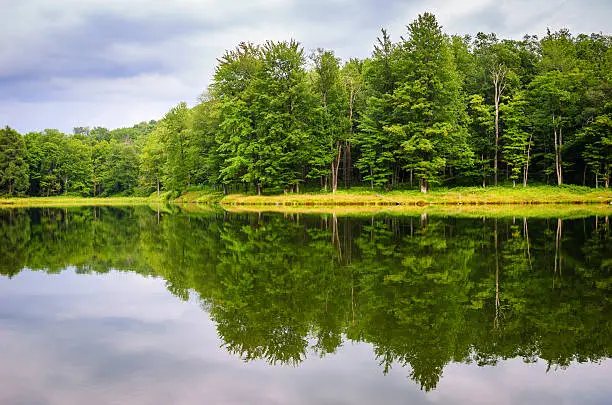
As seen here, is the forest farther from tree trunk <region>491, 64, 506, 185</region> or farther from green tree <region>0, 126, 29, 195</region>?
green tree <region>0, 126, 29, 195</region>

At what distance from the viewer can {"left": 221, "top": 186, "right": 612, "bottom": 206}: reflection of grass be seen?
45281 mm

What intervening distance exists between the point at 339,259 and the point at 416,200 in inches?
1309

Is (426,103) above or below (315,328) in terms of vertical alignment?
above

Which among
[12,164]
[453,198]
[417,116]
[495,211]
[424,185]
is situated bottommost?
[495,211]

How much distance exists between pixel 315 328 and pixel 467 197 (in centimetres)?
4227

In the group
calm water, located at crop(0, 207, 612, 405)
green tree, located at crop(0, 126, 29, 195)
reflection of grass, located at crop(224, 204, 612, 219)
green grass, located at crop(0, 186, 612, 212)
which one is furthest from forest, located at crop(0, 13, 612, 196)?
green tree, located at crop(0, 126, 29, 195)

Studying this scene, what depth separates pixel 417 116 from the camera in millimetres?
49719

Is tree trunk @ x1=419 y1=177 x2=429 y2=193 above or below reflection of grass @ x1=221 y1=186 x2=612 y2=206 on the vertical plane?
above

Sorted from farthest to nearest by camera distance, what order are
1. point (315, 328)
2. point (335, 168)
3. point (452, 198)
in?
point (335, 168)
point (452, 198)
point (315, 328)

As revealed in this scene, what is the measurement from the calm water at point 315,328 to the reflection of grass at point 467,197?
1200 inches

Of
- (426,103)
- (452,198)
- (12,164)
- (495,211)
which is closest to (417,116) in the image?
(426,103)

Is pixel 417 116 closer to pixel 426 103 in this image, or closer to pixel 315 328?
pixel 426 103

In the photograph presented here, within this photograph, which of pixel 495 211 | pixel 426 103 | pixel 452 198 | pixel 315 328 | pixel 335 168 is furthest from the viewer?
pixel 335 168

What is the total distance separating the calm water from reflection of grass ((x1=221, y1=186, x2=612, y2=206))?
100.0ft
